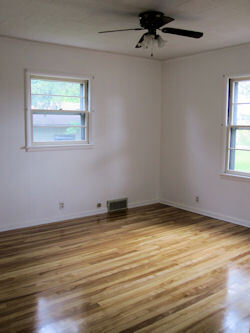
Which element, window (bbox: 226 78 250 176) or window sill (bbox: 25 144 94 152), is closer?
window sill (bbox: 25 144 94 152)

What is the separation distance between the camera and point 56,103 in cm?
506

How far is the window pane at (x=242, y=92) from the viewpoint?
16.1 ft

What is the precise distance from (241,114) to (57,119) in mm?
2798

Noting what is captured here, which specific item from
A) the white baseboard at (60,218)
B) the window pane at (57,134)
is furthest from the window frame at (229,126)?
the window pane at (57,134)

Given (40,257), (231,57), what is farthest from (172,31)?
(40,257)

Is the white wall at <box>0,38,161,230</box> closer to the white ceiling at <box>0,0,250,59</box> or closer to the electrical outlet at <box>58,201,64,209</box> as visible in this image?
the electrical outlet at <box>58,201,64,209</box>

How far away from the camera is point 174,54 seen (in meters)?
5.49

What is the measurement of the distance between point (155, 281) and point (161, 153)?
3360mm

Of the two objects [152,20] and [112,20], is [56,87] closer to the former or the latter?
[112,20]

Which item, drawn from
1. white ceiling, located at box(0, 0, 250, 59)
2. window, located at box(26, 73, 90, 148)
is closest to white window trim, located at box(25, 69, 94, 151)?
window, located at box(26, 73, 90, 148)

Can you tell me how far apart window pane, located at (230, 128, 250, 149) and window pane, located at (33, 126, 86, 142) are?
2.35 m

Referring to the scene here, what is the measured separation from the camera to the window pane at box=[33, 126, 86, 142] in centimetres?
495

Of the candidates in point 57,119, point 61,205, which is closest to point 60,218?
point 61,205

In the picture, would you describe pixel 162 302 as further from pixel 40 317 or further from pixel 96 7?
pixel 96 7
